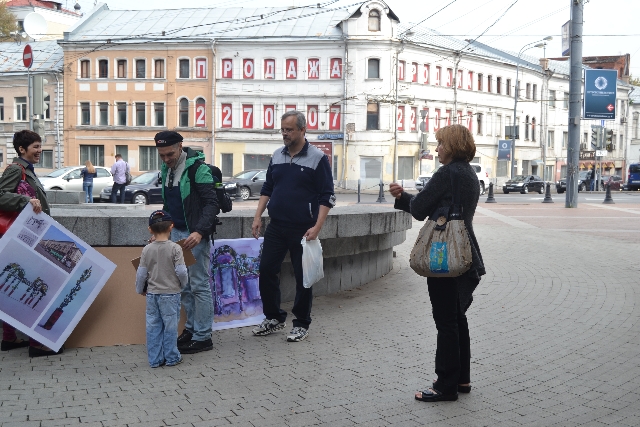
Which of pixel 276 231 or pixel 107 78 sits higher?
pixel 107 78

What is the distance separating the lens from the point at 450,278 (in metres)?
4.92

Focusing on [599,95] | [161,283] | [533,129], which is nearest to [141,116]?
[533,129]

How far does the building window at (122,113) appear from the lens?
54.3m

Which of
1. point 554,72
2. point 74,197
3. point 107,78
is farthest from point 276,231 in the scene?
point 554,72

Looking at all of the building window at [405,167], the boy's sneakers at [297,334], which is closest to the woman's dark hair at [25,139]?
the boy's sneakers at [297,334]

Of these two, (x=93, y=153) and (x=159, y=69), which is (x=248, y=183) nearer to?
(x=159, y=69)

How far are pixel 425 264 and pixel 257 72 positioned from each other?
48930 millimetres

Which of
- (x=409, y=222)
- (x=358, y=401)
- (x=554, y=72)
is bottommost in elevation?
(x=358, y=401)

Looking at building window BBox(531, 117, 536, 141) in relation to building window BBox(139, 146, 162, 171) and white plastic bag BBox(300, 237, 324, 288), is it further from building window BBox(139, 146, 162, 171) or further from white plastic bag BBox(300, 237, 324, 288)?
white plastic bag BBox(300, 237, 324, 288)

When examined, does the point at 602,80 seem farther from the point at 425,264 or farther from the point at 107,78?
the point at 107,78

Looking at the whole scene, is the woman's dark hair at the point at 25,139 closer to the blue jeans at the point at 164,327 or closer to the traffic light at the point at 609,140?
the blue jeans at the point at 164,327

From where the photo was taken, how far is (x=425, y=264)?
4836 mm

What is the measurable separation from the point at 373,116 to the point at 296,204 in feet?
153

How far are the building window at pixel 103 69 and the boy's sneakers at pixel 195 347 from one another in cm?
5085
